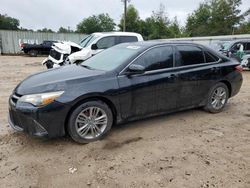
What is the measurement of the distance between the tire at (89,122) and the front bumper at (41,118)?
0.16 meters

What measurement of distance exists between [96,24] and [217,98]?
56148 mm

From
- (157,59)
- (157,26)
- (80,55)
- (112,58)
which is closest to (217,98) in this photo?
(157,59)

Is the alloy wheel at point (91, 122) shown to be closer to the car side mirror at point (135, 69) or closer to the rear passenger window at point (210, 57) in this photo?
the car side mirror at point (135, 69)

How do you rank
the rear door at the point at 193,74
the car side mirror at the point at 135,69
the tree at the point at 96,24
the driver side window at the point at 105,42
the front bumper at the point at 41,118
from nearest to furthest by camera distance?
the front bumper at the point at 41,118 < the car side mirror at the point at 135,69 < the rear door at the point at 193,74 < the driver side window at the point at 105,42 < the tree at the point at 96,24

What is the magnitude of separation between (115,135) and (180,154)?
44.1 inches

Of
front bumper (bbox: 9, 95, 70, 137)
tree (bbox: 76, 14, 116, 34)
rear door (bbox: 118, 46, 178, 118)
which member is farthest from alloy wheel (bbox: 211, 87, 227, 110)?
tree (bbox: 76, 14, 116, 34)

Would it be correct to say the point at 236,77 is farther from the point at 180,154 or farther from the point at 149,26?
the point at 149,26

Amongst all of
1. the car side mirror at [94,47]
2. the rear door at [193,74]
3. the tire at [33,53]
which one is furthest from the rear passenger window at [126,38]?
the tire at [33,53]

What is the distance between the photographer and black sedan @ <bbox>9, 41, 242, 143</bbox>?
10.1 ft

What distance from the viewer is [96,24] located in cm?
5706

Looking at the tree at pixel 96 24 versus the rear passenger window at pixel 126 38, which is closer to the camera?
the rear passenger window at pixel 126 38

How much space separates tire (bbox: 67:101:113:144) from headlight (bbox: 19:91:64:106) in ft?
1.19

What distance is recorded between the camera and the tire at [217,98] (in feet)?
15.3

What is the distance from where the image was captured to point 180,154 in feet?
10.3
